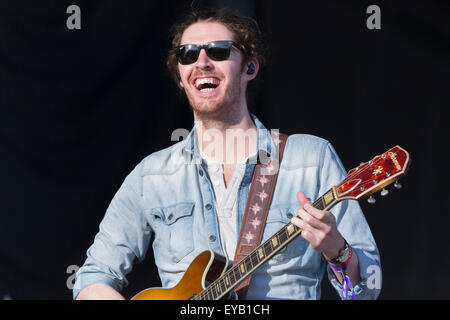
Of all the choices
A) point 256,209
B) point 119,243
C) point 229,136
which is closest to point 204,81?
point 229,136

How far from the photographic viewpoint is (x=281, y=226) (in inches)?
121

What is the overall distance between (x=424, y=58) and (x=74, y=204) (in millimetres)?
2190

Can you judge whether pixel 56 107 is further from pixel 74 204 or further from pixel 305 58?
pixel 305 58

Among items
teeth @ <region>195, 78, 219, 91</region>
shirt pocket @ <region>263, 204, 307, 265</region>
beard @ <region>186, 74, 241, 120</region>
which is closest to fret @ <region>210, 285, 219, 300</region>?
shirt pocket @ <region>263, 204, 307, 265</region>

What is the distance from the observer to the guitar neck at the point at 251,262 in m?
2.70

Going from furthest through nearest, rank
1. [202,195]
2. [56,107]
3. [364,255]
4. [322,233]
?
[56,107], [202,195], [364,255], [322,233]

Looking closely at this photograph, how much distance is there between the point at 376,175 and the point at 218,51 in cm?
116

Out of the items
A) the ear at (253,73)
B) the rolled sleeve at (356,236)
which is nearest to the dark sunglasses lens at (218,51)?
the ear at (253,73)

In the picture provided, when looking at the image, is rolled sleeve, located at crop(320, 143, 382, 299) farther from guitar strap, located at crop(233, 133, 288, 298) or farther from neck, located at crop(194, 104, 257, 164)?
neck, located at crop(194, 104, 257, 164)

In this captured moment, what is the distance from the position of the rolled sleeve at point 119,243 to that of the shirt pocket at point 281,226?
67cm

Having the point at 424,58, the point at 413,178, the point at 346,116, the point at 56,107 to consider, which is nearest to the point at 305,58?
the point at 346,116

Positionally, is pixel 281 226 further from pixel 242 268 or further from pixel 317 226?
pixel 317 226

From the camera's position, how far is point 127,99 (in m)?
3.90

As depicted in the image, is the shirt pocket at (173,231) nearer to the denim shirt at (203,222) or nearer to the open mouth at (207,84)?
the denim shirt at (203,222)
